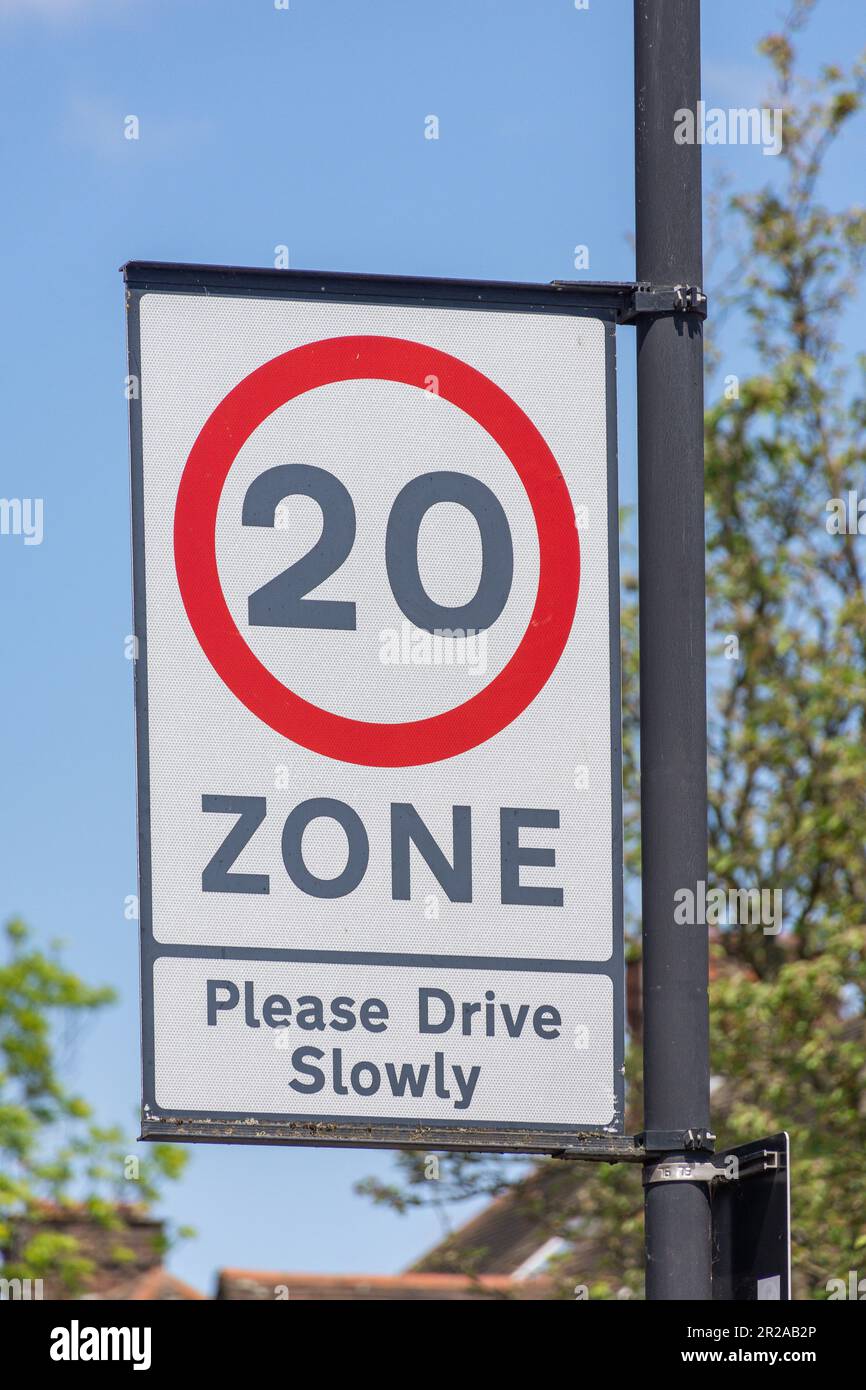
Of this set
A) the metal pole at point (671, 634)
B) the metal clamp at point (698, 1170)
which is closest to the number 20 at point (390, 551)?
the metal pole at point (671, 634)

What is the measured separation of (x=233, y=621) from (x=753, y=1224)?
1.51m

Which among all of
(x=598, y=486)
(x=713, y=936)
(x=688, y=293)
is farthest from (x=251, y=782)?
(x=713, y=936)

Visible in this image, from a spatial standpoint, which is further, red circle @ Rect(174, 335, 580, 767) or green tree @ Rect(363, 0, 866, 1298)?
green tree @ Rect(363, 0, 866, 1298)

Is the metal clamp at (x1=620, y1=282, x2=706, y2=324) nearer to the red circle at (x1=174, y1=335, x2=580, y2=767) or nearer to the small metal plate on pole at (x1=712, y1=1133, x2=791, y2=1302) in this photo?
the red circle at (x1=174, y1=335, x2=580, y2=767)

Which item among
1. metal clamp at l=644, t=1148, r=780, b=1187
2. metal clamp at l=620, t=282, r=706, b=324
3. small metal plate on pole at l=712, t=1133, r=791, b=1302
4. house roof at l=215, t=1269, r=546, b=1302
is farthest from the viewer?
house roof at l=215, t=1269, r=546, b=1302

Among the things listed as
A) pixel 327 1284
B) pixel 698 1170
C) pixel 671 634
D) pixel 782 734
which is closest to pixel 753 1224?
pixel 698 1170

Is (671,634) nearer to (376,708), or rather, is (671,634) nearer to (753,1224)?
(376,708)

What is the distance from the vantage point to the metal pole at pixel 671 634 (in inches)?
157

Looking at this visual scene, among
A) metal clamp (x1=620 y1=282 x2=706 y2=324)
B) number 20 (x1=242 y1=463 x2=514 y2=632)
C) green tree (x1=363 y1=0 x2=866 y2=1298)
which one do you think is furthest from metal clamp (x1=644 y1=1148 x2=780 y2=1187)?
green tree (x1=363 y1=0 x2=866 y2=1298)

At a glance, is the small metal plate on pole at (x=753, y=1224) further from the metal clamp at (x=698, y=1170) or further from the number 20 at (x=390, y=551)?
the number 20 at (x=390, y=551)

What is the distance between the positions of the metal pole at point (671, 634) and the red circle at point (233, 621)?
19 centimetres

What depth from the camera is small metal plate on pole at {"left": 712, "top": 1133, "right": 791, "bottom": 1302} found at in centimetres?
385

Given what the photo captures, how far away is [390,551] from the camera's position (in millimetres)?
4230

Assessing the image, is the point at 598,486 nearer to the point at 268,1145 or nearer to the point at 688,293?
the point at 688,293
